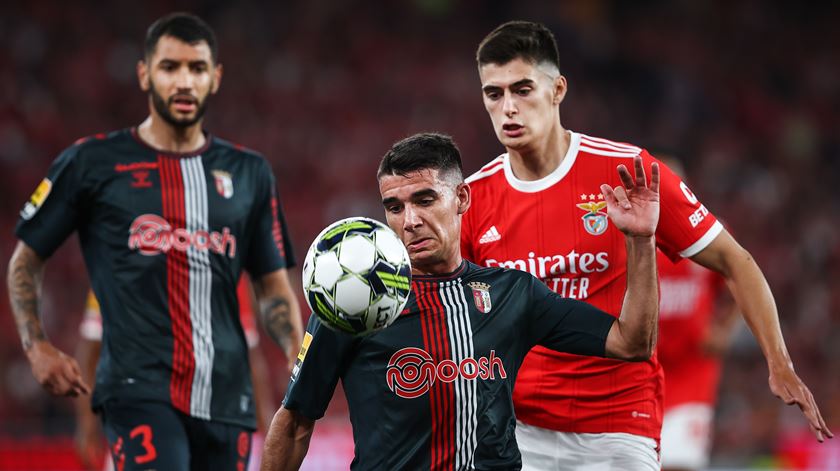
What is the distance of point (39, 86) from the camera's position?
17.8 meters

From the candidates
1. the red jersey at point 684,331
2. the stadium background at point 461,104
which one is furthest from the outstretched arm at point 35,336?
the stadium background at point 461,104

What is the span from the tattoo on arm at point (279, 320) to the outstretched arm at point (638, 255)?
2.18 meters

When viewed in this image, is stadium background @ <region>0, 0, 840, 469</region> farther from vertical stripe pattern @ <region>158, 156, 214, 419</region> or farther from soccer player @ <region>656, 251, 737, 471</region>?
vertical stripe pattern @ <region>158, 156, 214, 419</region>

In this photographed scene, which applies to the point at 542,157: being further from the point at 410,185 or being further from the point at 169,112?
the point at 169,112

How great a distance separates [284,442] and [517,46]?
1.98 m

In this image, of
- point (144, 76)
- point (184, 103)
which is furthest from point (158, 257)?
point (144, 76)

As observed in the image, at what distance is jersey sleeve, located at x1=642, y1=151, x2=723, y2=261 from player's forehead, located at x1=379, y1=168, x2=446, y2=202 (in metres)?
1.12

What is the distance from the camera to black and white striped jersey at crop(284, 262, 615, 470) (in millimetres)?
3857

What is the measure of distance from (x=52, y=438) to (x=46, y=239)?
581cm

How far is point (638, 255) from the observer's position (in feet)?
13.1

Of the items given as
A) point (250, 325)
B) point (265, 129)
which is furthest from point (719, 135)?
point (250, 325)

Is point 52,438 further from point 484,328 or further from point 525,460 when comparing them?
point 484,328

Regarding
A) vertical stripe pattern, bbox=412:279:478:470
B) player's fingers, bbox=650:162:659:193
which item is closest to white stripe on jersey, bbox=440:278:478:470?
vertical stripe pattern, bbox=412:279:478:470

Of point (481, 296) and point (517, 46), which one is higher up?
point (517, 46)
